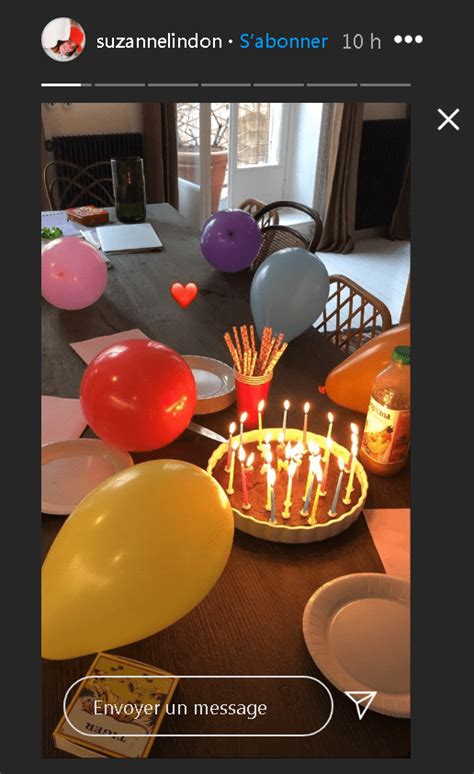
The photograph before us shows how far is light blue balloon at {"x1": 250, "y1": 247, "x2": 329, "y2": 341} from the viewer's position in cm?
115

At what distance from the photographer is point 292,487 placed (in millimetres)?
802

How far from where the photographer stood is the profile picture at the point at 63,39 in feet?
1.69

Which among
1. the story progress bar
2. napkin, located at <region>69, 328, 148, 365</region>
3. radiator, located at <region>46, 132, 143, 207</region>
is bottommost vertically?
napkin, located at <region>69, 328, 148, 365</region>

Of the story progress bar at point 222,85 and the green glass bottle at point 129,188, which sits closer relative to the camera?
the story progress bar at point 222,85

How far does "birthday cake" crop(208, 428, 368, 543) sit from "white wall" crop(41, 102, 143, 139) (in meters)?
2.96

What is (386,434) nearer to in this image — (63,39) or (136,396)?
(136,396)

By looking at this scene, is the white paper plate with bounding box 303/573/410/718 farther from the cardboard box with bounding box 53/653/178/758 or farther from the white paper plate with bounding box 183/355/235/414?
the white paper plate with bounding box 183/355/235/414

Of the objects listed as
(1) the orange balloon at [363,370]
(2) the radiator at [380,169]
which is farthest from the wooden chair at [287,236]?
(2) the radiator at [380,169]

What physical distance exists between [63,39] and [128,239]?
4.37 ft

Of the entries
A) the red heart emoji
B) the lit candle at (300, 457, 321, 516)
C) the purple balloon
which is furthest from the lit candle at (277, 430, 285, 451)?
the purple balloon

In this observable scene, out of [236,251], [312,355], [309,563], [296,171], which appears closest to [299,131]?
[296,171]

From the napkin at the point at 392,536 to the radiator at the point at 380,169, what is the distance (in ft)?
12.8

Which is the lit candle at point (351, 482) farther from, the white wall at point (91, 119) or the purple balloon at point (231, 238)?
the white wall at point (91, 119)

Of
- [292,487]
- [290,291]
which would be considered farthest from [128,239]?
[292,487]
